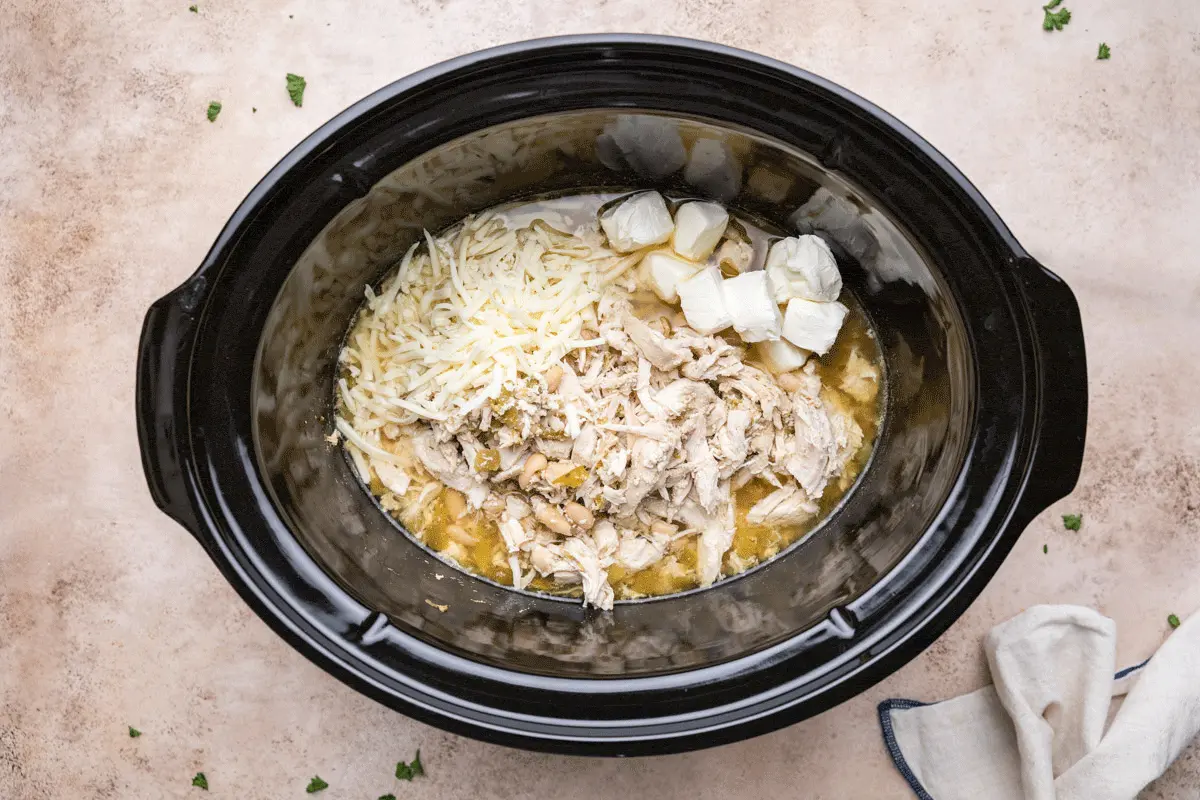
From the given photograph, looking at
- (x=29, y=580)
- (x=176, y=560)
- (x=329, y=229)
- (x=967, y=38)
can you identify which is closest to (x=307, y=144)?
(x=329, y=229)

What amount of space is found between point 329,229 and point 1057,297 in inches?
52.9

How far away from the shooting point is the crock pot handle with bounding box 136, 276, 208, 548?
1514mm

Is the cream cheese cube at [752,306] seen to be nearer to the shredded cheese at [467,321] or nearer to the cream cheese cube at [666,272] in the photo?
the cream cheese cube at [666,272]

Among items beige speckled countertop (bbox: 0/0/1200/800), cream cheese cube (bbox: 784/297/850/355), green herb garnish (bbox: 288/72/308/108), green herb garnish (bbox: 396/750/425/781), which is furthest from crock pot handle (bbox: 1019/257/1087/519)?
green herb garnish (bbox: 288/72/308/108)

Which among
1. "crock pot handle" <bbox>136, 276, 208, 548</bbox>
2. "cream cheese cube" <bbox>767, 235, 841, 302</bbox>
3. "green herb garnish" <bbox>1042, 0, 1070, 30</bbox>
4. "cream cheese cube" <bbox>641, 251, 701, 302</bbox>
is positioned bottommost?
"crock pot handle" <bbox>136, 276, 208, 548</bbox>

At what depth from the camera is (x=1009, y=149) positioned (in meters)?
2.07

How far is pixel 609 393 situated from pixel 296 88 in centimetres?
103

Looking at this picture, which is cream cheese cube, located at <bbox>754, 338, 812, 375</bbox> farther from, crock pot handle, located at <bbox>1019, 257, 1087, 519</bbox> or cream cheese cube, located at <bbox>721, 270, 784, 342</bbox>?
crock pot handle, located at <bbox>1019, 257, 1087, 519</bbox>

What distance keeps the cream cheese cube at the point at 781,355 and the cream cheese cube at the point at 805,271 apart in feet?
0.34

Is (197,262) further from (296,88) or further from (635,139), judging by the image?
(635,139)

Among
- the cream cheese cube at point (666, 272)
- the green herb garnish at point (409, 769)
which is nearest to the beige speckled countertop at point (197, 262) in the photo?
the green herb garnish at point (409, 769)

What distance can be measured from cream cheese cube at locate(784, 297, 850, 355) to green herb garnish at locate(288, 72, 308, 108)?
4.03ft

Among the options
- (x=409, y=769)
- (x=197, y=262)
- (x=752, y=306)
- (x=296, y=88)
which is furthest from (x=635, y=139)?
(x=409, y=769)

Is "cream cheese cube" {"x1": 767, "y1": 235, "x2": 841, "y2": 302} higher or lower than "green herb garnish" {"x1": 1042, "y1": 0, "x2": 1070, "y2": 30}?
lower
